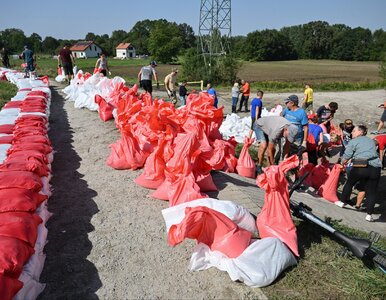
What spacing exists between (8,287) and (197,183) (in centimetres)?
269

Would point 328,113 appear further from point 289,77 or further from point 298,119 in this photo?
point 289,77

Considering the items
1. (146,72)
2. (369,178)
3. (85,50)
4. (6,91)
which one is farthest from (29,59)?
(85,50)

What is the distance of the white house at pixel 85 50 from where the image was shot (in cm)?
8712

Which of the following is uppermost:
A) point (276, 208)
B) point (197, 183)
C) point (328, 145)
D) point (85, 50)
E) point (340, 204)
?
point (85, 50)

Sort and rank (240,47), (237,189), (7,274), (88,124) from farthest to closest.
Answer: (240,47) → (88,124) → (237,189) → (7,274)

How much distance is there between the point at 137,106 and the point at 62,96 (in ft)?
21.6

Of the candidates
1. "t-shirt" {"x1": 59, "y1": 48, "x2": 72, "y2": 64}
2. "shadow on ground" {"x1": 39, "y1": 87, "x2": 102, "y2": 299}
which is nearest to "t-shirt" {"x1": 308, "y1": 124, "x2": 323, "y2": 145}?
"shadow on ground" {"x1": 39, "y1": 87, "x2": 102, "y2": 299}

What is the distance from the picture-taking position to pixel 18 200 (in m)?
3.32

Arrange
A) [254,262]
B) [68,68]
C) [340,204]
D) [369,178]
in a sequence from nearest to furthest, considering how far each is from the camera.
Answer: [254,262], [369,178], [340,204], [68,68]

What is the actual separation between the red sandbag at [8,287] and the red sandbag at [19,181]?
1.34 metres

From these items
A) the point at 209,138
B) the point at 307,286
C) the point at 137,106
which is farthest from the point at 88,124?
the point at 307,286

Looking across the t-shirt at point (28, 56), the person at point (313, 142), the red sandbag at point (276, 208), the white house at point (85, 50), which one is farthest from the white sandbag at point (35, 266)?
the white house at point (85, 50)

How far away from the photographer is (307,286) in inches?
116

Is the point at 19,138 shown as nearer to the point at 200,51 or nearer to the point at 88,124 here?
the point at 88,124
